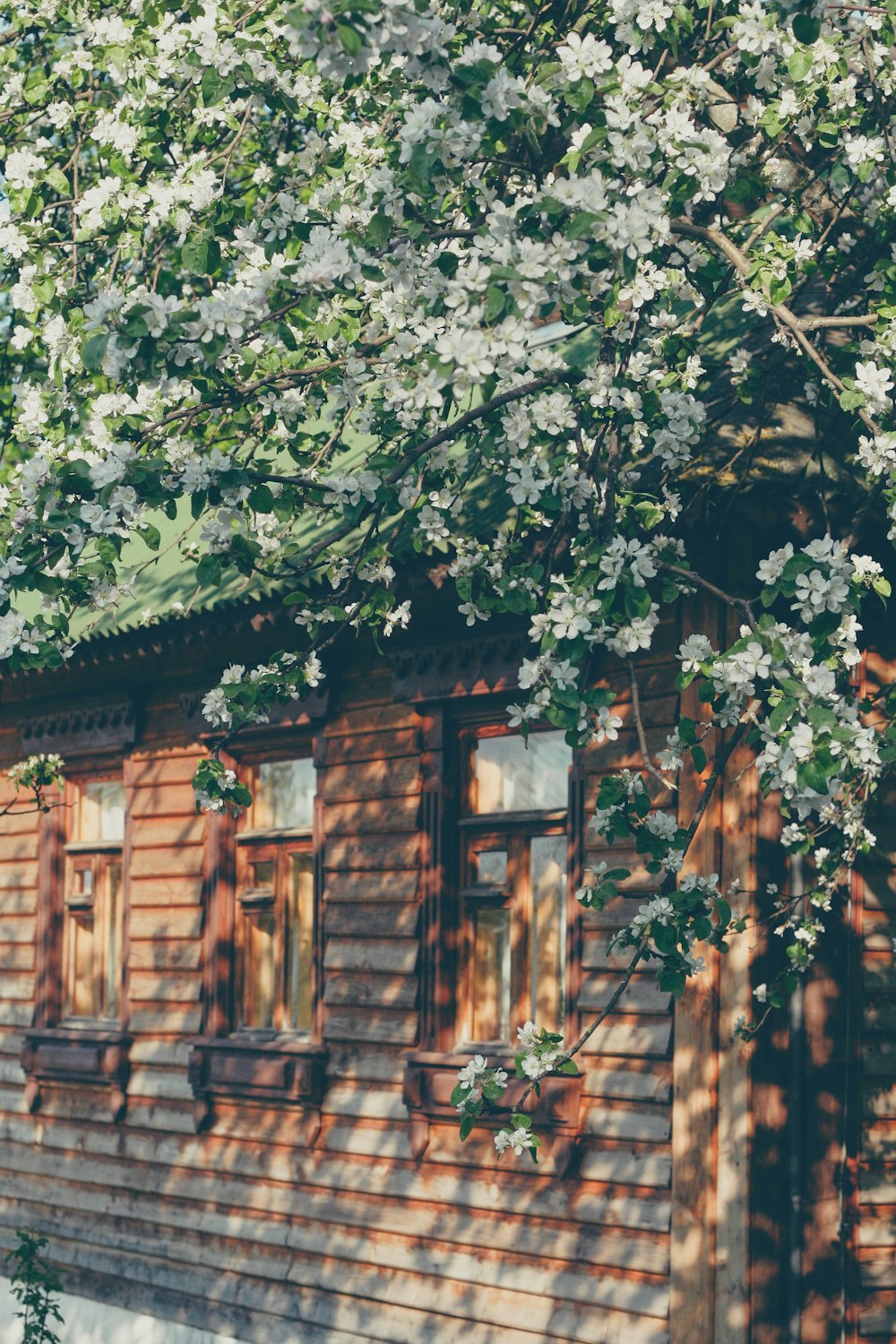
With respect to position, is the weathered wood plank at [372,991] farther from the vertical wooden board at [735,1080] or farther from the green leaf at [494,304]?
the green leaf at [494,304]

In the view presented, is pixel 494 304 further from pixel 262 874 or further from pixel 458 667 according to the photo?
pixel 262 874

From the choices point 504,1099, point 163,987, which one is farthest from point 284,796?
point 504,1099

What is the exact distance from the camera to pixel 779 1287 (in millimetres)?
7934

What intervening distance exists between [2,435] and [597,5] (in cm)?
502

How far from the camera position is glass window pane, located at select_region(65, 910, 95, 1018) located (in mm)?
12938

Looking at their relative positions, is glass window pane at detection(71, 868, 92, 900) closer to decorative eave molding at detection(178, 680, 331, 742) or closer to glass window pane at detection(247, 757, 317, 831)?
decorative eave molding at detection(178, 680, 331, 742)

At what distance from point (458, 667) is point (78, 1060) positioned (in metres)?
4.38

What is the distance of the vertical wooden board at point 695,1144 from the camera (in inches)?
315

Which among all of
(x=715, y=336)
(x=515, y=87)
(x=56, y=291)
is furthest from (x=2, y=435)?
(x=515, y=87)

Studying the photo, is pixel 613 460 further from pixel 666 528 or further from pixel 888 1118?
pixel 888 1118

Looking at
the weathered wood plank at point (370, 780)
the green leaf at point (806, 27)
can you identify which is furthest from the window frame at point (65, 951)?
the green leaf at point (806, 27)

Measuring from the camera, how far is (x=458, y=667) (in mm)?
9672

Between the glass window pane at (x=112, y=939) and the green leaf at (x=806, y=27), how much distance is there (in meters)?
8.25

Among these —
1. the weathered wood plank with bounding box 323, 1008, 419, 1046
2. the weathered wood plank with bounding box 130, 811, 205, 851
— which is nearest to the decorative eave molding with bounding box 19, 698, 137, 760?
the weathered wood plank with bounding box 130, 811, 205, 851
